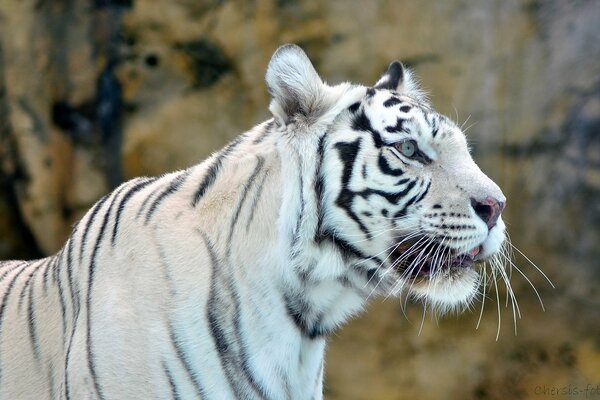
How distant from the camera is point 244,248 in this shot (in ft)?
7.53

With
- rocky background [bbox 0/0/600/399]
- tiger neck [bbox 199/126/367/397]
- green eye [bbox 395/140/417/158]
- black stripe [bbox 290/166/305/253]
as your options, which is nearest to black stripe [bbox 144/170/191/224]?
tiger neck [bbox 199/126/367/397]

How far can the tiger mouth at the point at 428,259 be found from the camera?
2309 millimetres

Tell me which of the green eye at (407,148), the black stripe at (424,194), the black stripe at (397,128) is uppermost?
the black stripe at (397,128)

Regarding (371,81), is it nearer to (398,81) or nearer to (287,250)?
(398,81)

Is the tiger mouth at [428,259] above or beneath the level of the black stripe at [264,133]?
beneath

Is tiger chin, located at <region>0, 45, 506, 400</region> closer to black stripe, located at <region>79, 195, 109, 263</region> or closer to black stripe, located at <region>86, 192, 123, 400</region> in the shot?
black stripe, located at <region>86, 192, 123, 400</region>

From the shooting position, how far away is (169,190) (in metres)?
2.49

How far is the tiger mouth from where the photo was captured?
2309 mm

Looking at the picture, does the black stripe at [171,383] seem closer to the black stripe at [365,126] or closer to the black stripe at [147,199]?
the black stripe at [147,199]

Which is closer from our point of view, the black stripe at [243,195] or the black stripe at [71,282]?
the black stripe at [243,195]

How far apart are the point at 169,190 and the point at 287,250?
451mm

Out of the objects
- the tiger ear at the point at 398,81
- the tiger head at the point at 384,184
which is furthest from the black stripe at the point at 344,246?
the tiger ear at the point at 398,81

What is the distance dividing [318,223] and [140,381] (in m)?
0.62

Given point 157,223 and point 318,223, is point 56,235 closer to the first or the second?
point 157,223
